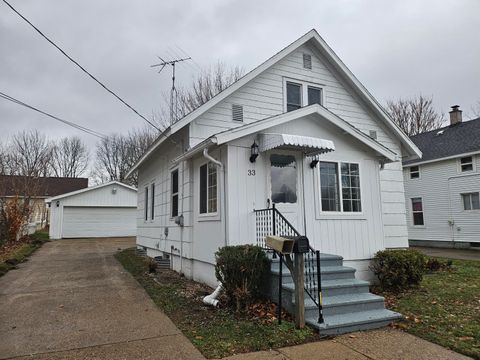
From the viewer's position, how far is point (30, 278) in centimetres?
860

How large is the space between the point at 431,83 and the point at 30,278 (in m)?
30.6

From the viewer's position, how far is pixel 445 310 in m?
5.57

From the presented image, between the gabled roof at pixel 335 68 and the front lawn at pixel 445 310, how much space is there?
4820 mm

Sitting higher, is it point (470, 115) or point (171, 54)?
point (470, 115)

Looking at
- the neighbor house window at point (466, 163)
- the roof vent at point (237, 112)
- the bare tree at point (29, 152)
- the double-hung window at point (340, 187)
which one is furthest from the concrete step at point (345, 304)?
the bare tree at point (29, 152)

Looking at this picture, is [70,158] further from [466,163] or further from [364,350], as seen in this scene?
[364,350]

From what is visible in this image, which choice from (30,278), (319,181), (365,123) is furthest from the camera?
(365,123)

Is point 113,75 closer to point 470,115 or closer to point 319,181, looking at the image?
point 319,181

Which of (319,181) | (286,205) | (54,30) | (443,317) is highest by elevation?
(54,30)

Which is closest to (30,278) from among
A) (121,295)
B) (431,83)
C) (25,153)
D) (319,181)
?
(121,295)

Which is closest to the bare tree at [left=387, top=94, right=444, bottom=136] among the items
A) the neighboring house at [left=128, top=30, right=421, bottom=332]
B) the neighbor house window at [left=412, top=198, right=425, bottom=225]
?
the neighbor house window at [left=412, top=198, right=425, bottom=225]

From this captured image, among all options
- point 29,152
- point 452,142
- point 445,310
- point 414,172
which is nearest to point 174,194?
point 445,310

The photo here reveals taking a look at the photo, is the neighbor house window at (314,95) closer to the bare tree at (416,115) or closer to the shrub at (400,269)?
the shrub at (400,269)

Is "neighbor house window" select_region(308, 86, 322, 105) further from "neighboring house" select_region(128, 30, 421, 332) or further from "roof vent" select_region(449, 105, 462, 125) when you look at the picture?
"roof vent" select_region(449, 105, 462, 125)
